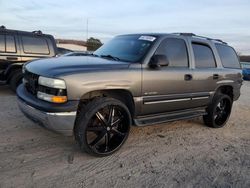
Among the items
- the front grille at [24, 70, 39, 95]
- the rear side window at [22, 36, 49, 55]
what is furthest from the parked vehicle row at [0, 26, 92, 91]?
the front grille at [24, 70, 39, 95]

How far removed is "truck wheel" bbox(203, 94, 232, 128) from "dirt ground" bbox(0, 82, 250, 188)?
0.42 m

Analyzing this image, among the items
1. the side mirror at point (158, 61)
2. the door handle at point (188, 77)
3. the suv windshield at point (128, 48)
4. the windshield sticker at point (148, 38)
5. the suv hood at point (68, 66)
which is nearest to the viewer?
the suv hood at point (68, 66)

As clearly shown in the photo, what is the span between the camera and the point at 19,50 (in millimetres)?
8492

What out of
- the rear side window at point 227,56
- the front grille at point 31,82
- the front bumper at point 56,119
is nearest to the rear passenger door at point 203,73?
the rear side window at point 227,56

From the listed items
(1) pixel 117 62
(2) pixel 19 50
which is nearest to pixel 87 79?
(1) pixel 117 62

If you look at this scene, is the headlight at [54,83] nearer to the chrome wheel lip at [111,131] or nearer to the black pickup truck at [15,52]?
the chrome wheel lip at [111,131]

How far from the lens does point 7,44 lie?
27.3 feet

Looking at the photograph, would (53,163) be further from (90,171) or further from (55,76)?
(55,76)

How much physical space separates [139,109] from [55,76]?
4.99 feet

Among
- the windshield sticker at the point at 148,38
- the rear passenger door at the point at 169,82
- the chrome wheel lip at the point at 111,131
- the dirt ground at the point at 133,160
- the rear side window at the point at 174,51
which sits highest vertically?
the windshield sticker at the point at 148,38

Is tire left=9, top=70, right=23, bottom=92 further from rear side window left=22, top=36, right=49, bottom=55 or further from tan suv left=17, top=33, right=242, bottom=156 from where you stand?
tan suv left=17, top=33, right=242, bottom=156

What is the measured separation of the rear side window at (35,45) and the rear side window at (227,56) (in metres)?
5.41

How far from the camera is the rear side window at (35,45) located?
8.66 meters

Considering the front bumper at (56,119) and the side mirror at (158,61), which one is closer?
the front bumper at (56,119)
